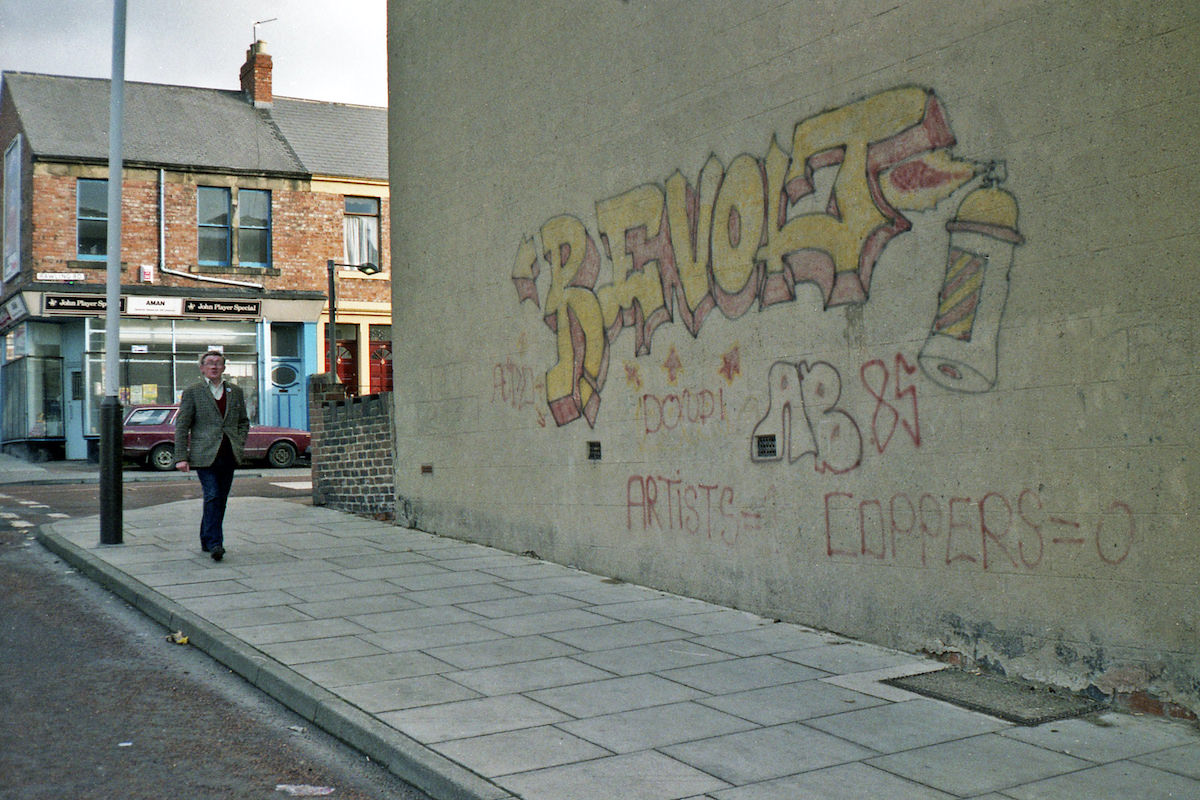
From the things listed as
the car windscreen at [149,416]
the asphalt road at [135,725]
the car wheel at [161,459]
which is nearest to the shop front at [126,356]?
the car windscreen at [149,416]

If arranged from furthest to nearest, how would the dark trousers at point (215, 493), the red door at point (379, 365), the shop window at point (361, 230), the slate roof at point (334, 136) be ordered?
the red door at point (379, 365)
the shop window at point (361, 230)
the slate roof at point (334, 136)
the dark trousers at point (215, 493)

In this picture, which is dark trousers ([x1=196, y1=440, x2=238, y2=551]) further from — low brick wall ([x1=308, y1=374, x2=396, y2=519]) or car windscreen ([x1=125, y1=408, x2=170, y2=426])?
car windscreen ([x1=125, y1=408, x2=170, y2=426])

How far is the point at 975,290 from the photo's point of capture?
6.03 metres

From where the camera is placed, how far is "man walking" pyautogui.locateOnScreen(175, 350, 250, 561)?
32.2ft

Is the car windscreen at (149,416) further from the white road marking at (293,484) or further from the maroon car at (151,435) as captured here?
the white road marking at (293,484)

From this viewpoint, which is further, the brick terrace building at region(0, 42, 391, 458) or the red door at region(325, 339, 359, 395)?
the red door at region(325, 339, 359, 395)

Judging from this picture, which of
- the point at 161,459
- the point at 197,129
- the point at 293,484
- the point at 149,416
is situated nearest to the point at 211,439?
the point at 293,484

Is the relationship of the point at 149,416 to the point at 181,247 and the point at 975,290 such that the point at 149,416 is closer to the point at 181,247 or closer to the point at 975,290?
the point at 181,247

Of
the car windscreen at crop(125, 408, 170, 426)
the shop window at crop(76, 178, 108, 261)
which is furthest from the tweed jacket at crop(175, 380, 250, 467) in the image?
the shop window at crop(76, 178, 108, 261)

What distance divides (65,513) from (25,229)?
44.5ft

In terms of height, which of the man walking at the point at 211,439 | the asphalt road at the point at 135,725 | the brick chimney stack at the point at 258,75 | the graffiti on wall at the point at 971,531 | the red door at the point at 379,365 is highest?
the brick chimney stack at the point at 258,75

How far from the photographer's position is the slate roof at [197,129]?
25750mm

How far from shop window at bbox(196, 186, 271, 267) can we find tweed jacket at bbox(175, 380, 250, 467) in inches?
707

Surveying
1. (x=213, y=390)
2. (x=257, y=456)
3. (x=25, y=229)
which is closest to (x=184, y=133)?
(x=25, y=229)
